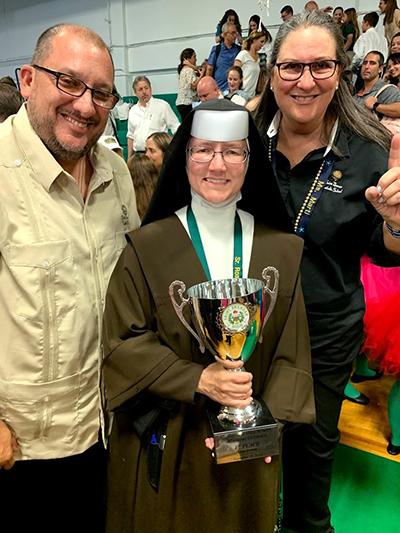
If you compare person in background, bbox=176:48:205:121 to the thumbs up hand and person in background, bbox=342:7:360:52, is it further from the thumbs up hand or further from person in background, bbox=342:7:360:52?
the thumbs up hand

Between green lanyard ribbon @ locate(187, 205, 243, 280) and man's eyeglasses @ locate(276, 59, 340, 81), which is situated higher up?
man's eyeglasses @ locate(276, 59, 340, 81)

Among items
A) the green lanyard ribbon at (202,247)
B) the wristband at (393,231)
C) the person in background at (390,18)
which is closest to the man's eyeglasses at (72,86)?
the green lanyard ribbon at (202,247)

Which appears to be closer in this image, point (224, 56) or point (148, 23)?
point (224, 56)

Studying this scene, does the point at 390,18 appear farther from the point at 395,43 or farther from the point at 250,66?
the point at 250,66

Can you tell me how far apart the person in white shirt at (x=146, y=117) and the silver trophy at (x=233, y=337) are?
5.53 metres

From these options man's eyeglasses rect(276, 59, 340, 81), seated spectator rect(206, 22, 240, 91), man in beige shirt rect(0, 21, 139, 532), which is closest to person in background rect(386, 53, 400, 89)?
seated spectator rect(206, 22, 240, 91)

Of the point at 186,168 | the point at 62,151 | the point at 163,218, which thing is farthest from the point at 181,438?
the point at 62,151

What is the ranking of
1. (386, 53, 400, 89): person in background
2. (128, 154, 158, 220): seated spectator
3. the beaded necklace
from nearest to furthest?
the beaded necklace
(128, 154, 158, 220): seated spectator
(386, 53, 400, 89): person in background

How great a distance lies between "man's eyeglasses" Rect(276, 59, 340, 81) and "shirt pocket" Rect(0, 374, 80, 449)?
1.33m

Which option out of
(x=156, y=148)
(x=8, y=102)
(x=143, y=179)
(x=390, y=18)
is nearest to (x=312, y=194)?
(x=8, y=102)

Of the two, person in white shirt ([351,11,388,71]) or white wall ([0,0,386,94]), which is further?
white wall ([0,0,386,94])

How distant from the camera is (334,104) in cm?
182

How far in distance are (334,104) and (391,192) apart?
1.93ft

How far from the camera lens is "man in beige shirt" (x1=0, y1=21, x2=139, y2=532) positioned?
4.77 feet
